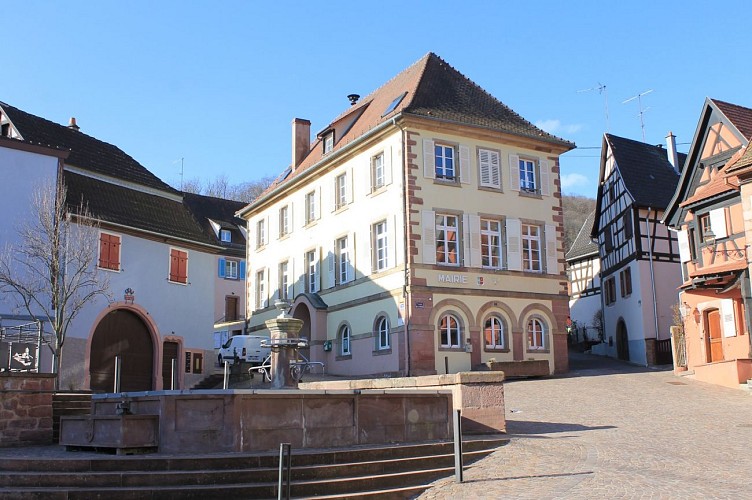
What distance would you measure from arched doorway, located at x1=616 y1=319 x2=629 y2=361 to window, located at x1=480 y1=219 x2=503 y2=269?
10621mm

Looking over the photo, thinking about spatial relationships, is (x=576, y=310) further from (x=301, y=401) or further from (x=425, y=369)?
(x=301, y=401)

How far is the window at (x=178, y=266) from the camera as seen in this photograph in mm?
32125

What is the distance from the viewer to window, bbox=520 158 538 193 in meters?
33.7

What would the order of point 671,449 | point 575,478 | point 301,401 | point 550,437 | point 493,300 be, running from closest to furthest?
point 575,478 < point 301,401 < point 671,449 < point 550,437 < point 493,300

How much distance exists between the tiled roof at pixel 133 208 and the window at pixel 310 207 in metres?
5.89

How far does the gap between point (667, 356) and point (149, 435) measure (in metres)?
29.3

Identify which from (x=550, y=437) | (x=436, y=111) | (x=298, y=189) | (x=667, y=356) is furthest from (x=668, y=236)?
(x=550, y=437)

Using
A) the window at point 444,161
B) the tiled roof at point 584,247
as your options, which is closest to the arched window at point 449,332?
the window at point 444,161

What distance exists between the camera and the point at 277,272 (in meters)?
41.5

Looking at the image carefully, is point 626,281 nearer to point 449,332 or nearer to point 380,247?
point 449,332

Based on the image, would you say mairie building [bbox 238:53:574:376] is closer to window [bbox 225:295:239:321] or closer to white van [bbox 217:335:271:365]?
white van [bbox 217:335:271:365]

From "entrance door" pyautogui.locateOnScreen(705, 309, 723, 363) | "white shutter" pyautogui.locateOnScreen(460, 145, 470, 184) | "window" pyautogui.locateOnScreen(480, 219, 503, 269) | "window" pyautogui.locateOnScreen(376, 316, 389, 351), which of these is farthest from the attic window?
"entrance door" pyautogui.locateOnScreen(705, 309, 723, 363)

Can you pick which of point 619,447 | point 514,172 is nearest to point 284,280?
point 514,172

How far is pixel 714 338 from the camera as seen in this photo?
95.5 ft
